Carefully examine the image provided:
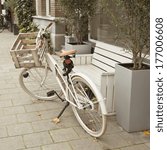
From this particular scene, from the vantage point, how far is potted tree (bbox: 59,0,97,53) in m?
5.73

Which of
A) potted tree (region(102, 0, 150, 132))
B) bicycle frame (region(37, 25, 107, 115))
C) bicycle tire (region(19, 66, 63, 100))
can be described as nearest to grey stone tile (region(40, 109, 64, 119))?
bicycle tire (region(19, 66, 63, 100))

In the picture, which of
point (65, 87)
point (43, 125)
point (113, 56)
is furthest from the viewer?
point (113, 56)

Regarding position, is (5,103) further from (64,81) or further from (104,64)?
(104,64)

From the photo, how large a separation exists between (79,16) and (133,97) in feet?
10.5

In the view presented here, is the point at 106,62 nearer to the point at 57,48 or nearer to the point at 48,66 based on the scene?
the point at 48,66

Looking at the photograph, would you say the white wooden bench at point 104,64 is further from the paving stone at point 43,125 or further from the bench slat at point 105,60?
the paving stone at point 43,125

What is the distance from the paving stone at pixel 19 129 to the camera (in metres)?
3.31

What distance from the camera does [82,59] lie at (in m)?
5.21

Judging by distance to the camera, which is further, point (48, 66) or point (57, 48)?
point (57, 48)

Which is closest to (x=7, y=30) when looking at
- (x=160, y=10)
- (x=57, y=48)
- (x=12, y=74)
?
(x=57, y=48)

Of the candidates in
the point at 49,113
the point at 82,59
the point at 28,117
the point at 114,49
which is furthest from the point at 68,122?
the point at 82,59

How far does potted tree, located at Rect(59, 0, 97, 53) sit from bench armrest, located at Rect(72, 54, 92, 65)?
55 cm

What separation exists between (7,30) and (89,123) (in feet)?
50.0

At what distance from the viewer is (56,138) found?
3.17 meters
